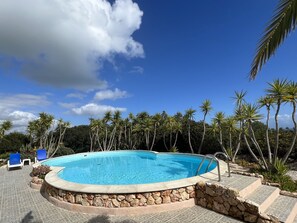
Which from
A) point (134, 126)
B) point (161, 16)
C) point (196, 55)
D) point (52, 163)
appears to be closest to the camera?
point (161, 16)

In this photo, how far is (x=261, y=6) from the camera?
345 cm

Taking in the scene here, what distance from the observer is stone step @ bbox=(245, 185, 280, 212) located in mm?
5389

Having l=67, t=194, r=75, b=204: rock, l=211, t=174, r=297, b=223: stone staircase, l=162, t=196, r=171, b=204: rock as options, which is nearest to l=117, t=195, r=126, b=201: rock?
l=162, t=196, r=171, b=204: rock

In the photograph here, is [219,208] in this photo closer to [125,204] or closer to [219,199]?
[219,199]

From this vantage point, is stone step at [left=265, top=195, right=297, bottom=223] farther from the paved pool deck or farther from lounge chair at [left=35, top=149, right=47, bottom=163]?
lounge chair at [left=35, top=149, right=47, bottom=163]

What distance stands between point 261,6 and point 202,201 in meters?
5.46

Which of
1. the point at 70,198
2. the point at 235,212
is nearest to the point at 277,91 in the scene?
the point at 235,212

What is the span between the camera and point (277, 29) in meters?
2.34

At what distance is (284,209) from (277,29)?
17.7 ft

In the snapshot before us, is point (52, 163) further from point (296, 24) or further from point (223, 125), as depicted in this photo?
point (296, 24)

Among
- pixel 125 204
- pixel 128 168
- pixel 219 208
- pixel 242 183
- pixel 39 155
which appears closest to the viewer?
pixel 219 208

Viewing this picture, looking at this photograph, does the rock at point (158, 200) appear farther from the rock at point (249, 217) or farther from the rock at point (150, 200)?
the rock at point (249, 217)

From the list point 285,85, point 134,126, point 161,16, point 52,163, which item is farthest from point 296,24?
point 134,126

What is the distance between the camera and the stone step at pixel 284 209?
192 inches
